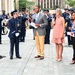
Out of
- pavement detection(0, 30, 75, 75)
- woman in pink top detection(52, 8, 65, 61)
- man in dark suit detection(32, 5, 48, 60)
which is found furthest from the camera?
man in dark suit detection(32, 5, 48, 60)

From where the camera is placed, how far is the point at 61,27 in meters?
12.7

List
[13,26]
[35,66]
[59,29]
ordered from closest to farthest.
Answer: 1. [35,66]
2. [59,29]
3. [13,26]

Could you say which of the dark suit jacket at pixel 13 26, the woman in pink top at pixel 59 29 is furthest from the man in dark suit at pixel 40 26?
the dark suit jacket at pixel 13 26

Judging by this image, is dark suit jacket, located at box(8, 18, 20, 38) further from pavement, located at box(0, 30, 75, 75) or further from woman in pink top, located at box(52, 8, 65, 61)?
woman in pink top, located at box(52, 8, 65, 61)

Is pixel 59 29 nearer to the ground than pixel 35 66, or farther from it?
farther from it

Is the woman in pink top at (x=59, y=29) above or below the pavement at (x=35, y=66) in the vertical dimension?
above

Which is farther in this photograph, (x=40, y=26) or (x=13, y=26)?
(x=13, y=26)

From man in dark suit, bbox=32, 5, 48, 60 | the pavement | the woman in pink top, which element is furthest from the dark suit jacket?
the woman in pink top

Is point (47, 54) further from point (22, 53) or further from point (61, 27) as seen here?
point (61, 27)

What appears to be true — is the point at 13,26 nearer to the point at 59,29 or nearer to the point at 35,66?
the point at 59,29

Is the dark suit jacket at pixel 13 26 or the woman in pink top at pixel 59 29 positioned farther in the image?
the dark suit jacket at pixel 13 26

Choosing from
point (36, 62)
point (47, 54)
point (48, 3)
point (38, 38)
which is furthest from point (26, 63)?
point (48, 3)

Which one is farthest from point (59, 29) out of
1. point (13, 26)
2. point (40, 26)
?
point (13, 26)

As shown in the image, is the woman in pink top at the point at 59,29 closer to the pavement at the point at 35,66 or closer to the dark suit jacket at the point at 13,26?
the pavement at the point at 35,66
